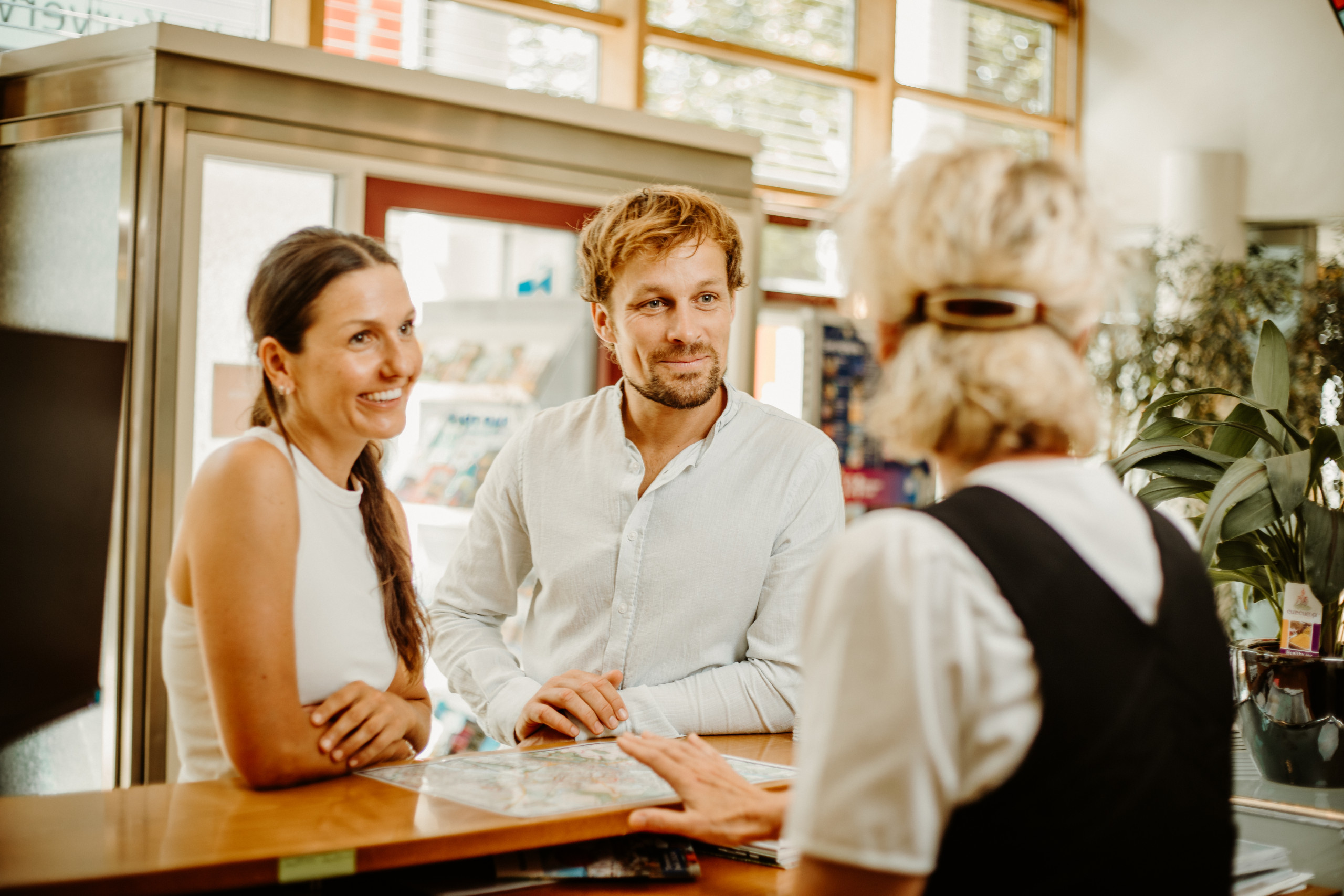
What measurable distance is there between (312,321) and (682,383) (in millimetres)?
685

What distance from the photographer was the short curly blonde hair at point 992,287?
91cm

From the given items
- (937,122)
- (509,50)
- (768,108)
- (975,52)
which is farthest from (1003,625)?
(975,52)

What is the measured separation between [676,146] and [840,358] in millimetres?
2435

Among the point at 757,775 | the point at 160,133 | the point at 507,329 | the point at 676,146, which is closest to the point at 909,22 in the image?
the point at 676,146

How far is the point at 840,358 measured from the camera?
19.8ft

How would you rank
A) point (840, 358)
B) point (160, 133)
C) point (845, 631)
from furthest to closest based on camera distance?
point (840, 358) → point (160, 133) → point (845, 631)

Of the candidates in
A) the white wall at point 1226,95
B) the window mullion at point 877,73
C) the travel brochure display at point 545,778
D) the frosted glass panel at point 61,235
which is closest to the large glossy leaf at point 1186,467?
the travel brochure display at point 545,778

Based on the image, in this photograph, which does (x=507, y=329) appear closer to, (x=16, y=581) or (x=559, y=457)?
(x=559, y=457)

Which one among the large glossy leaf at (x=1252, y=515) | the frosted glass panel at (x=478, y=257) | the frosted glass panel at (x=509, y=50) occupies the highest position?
the frosted glass panel at (x=509, y=50)

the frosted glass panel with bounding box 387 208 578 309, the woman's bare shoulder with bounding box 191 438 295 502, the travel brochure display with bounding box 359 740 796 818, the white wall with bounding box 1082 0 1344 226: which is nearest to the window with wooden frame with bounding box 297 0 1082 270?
the white wall with bounding box 1082 0 1344 226

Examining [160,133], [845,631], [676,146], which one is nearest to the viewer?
[845,631]

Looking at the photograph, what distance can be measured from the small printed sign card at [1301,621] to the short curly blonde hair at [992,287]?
4.40ft

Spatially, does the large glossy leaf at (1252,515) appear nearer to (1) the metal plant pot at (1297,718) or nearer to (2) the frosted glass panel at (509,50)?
(1) the metal plant pot at (1297,718)

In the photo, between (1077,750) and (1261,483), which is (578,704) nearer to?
(1077,750)
